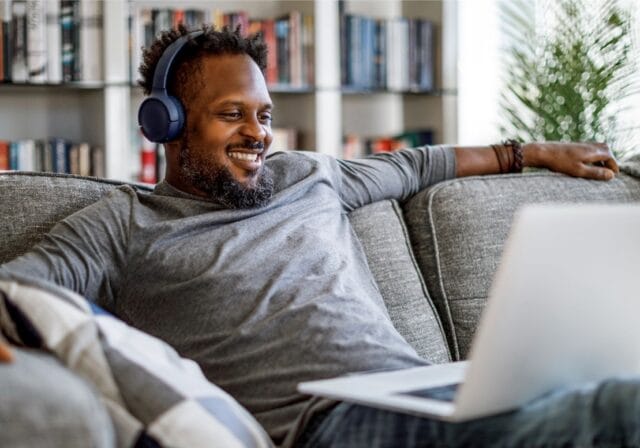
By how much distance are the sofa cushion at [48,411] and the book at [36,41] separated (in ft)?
8.45

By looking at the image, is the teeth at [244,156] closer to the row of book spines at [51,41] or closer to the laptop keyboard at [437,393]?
the laptop keyboard at [437,393]

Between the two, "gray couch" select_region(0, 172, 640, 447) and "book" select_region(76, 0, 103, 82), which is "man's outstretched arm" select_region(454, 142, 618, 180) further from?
"book" select_region(76, 0, 103, 82)

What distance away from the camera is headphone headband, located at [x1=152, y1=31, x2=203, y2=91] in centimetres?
186

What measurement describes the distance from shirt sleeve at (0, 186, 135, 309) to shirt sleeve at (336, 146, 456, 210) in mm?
484

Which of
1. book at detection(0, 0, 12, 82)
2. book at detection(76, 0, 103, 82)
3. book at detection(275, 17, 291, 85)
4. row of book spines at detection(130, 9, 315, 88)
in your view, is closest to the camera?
book at detection(0, 0, 12, 82)

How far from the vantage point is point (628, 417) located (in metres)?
1.17

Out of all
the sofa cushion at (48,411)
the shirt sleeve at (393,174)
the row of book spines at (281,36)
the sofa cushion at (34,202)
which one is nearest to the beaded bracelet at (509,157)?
the shirt sleeve at (393,174)

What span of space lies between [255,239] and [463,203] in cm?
52

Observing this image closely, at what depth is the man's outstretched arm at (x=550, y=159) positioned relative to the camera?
7.13 feet

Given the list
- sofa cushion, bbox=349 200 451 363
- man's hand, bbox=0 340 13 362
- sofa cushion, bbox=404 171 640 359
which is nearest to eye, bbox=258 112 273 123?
sofa cushion, bbox=349 200 451 363

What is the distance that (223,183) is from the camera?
1.80 meters

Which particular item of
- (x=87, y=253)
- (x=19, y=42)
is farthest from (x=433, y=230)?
(x=19, y=42)

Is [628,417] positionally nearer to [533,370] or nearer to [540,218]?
[533,370]

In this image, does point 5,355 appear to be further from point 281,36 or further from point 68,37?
point 281,36
